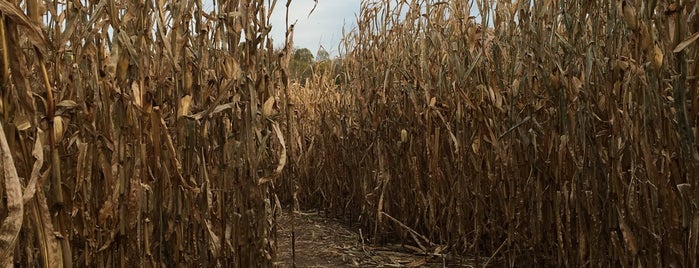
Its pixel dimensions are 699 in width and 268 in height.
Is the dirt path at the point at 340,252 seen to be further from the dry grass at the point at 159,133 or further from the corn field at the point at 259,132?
the dry grass at the point at 159,133

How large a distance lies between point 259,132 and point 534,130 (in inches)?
48.1

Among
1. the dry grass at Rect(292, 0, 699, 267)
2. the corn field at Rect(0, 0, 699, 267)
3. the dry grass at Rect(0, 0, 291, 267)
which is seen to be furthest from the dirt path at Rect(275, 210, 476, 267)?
the dry grass at Rect(0, 0, 291, 267)

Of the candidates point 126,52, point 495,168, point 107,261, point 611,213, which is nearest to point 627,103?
point 611,213

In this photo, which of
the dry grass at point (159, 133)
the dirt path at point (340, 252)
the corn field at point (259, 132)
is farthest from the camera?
the dirt path at point (340, 252)

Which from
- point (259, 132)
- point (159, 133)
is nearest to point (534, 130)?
point (259, 132)

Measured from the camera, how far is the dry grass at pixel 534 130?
1.55 meters

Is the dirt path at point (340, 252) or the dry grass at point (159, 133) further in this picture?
the dirt path at point (340, 252)

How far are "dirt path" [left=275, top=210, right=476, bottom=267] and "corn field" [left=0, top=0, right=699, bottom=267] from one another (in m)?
0.30

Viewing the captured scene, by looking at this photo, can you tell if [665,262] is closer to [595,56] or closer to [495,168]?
[595,56]

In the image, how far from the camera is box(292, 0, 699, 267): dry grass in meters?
1.55

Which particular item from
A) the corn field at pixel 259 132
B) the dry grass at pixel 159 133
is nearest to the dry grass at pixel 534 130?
the corn field at pixel 259 132

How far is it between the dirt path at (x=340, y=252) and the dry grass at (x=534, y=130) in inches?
4.5

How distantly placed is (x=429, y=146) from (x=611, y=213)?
0.99 metres

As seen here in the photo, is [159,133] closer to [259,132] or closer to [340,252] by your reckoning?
[259,132]
